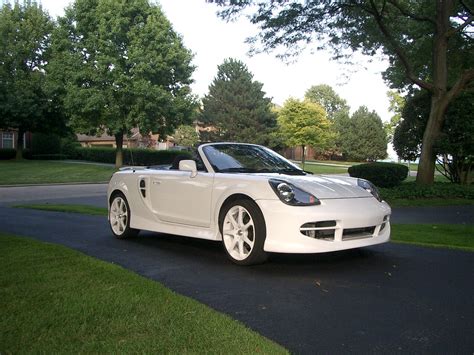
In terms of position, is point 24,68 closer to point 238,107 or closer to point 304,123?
point 238,107

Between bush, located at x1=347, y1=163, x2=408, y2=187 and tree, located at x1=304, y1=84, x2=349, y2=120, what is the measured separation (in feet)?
339

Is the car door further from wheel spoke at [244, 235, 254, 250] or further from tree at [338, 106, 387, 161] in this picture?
tree at [338, 106, 387, 161]

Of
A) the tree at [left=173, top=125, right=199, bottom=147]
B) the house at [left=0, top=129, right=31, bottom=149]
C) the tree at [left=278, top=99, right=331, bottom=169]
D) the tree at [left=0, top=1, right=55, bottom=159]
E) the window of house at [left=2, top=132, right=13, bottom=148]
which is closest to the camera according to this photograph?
the tree at [left=0, top=1, right=55, bottom=159]

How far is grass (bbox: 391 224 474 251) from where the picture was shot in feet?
22.7

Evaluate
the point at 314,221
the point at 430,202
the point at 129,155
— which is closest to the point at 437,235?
the point at 314,221

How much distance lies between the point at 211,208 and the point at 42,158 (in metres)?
48.8

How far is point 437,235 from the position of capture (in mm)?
7680

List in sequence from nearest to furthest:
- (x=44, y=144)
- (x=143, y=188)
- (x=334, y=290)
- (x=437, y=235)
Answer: (x=334, y=290), (x=143, y=188), (x=437, y=235), (x=44, y=144)

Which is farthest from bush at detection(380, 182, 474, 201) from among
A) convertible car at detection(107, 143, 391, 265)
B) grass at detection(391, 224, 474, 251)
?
convertible car at detection(107, 143, 391, 265)

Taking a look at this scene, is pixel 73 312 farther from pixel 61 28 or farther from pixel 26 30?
pixel 26 30

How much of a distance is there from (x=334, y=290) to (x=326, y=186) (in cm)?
139

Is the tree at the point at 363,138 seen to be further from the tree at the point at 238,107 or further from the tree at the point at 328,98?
the tree at the point at 328,98

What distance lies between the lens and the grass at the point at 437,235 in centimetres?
691

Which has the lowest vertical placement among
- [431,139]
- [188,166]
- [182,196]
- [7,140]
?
[182,196]
